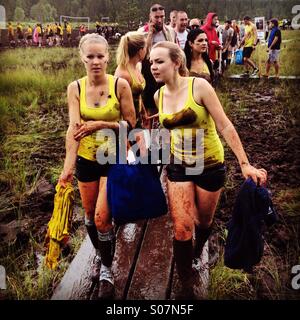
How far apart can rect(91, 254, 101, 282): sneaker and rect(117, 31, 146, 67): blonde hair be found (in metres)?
1.12

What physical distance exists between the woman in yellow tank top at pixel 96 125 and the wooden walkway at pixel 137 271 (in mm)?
100

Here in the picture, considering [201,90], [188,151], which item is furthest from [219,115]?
[188,151]

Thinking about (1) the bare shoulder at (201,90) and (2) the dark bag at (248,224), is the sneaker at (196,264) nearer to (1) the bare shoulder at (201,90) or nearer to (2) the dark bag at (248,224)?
(2) the dark bag at (248,224)

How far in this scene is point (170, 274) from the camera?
2.25 metres

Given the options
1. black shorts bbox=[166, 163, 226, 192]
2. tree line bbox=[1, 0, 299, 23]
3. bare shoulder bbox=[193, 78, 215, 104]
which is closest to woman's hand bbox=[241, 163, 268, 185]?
black shorts bbox=[166, 163, 226, 192]

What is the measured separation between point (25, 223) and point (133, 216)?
1.00 meters

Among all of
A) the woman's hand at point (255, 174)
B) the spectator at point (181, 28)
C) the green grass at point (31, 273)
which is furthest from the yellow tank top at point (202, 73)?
the green grass at point (31, 273)

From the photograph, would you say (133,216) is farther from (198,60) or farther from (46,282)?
(198,60)

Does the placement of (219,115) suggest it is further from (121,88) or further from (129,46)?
(129,46)

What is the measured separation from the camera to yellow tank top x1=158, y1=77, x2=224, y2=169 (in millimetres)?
1946

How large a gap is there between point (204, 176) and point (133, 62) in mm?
802

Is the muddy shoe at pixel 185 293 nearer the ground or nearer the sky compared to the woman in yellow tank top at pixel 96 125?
nearer the ground

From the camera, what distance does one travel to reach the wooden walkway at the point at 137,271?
2.17m

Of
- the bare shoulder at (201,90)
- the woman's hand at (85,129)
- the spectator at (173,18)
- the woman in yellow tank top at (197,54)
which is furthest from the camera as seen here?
the spectator at (173,18)
